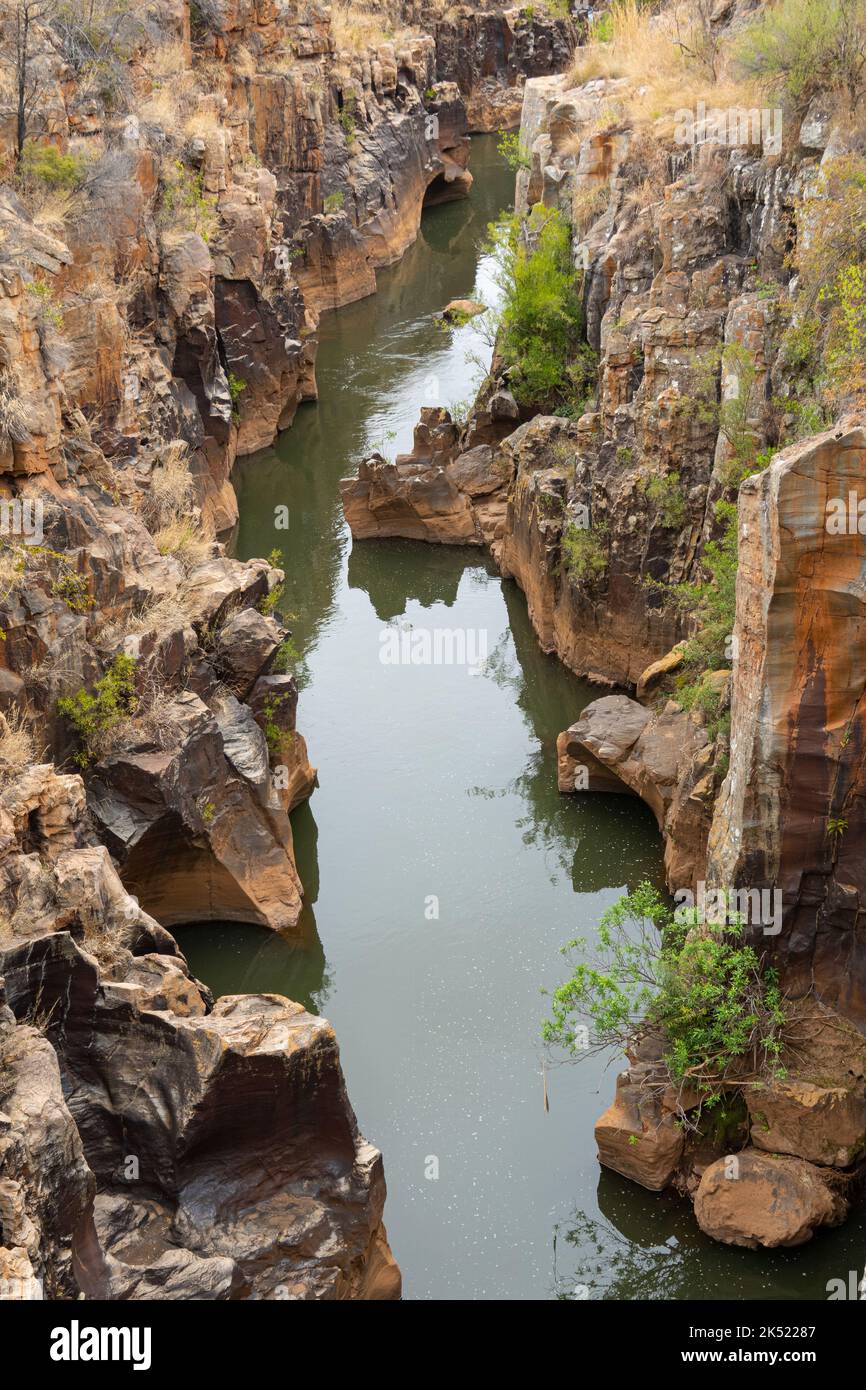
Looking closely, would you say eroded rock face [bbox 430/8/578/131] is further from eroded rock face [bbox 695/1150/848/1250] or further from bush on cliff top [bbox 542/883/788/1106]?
eroded rock face [bbox 695/1150/848/1250]

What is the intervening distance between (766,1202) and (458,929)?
19.2 feet

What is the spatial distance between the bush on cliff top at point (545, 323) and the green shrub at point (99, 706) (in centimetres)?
1239

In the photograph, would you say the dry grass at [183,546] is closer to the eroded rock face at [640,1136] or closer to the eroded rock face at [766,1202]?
the eroded rock face at [640,1136]

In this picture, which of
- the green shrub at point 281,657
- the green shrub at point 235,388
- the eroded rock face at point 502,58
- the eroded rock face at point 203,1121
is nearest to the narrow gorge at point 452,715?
the eroded rock face at point 203,1121

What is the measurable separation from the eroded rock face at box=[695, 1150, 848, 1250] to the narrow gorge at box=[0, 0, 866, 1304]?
39 mm

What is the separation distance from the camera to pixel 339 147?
4247 centimetres

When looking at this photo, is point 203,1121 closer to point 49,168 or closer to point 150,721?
point 150,721

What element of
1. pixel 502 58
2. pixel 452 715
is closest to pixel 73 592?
pixel 452 715

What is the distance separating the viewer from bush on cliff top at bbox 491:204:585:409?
90.1ft

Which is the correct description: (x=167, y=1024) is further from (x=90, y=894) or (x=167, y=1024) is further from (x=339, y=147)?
(x=339, y=147)

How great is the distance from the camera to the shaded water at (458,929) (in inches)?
564

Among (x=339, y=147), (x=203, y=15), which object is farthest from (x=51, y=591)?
(x=339, y=147)

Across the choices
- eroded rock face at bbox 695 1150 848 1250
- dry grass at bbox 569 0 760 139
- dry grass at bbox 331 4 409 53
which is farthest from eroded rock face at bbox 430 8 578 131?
eroded rock face at bbox 695 1150 848 1250

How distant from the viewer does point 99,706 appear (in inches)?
689
